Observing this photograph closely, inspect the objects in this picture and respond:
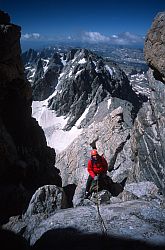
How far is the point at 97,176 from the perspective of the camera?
1919cm

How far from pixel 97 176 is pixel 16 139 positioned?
18140 millimetres

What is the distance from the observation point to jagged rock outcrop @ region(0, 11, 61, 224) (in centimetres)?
2189

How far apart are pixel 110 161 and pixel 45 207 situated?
23.2 m

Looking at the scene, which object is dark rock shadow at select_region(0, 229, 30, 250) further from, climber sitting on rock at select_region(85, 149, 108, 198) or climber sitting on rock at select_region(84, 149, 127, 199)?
climber sitting on rock at select_region(85, 149, 108, 198)

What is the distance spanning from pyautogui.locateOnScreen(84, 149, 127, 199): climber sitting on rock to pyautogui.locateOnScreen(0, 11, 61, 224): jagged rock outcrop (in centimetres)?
582

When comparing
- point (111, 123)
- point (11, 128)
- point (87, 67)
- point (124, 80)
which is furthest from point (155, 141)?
point (124, 80)

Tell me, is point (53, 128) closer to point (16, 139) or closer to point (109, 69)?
point (109, 69)

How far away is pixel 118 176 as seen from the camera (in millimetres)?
32469

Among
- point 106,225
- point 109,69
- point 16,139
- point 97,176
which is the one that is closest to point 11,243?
point 106,225

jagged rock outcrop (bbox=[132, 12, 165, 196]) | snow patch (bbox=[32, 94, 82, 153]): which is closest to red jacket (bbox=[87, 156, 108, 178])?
jagged rock outcrop (bbox=[132, 12, 165, 196])

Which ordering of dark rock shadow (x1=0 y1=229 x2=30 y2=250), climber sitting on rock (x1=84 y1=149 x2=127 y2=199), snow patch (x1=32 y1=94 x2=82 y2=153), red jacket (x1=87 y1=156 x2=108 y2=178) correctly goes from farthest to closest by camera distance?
snow patch (x1=32 y1=94 x2=82 y2=153), red jacket (x1=87 y1=156 x2=108 y2=178), climber sitting on rock (x1=84 y1=149 x2=127 y2=199), dark rock shadow (x1=0 y1=229 x2=30 y2=250)

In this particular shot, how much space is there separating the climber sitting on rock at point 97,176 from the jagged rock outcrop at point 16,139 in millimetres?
5819

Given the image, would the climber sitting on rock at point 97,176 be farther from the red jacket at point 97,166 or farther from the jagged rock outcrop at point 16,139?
the jagged rock outcrop at point 16,139

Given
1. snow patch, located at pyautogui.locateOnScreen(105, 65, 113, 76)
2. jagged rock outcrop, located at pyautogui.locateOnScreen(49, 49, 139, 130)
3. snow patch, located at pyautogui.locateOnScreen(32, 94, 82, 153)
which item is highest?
snow patch, located at pyautogui.locateOnScreen(105, 65, 113, 76)
